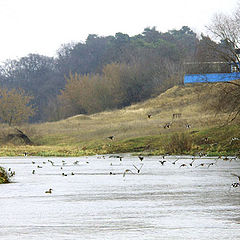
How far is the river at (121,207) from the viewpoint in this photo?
1165 centimetres

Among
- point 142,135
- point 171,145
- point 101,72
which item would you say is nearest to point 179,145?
point 171,145

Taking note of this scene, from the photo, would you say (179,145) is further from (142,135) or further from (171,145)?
(142,135)

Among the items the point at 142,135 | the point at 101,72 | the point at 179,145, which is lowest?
the point at 179,145

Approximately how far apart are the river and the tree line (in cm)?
5275

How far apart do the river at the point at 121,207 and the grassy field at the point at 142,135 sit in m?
20.5

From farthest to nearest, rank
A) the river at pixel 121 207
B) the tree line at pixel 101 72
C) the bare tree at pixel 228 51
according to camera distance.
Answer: the tree line at pixel 101 72
the bare tree at pixel 228 51
the river at pixel 121 207

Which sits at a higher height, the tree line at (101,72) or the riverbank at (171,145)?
the tree line at (101,72)

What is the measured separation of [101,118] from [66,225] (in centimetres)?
7331

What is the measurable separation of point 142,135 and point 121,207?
40381 mm

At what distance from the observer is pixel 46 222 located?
511 inches

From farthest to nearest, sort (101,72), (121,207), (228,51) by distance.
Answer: (101,72)
(228,51)
(121,207)

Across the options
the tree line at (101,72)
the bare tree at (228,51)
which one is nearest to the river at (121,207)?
the bare tree at (228,51)

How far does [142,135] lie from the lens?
55781 mm

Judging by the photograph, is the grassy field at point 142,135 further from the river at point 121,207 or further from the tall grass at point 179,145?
the river at point 121,207
